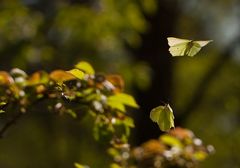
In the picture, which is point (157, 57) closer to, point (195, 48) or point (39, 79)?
point (39, 79)

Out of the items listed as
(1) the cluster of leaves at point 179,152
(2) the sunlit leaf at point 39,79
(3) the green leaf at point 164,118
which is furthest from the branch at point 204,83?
(3) the green leaf at point 164,118

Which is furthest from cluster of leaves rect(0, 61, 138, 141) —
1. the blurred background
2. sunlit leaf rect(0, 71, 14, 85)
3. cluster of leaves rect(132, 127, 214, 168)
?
the blurred background

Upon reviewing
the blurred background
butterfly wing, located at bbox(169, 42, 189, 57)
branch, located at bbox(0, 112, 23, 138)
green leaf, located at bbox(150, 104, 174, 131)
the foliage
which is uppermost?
butterfly wing, located at bbox(169, 42, 189, 57)

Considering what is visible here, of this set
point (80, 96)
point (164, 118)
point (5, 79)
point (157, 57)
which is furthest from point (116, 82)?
point (157, 57)

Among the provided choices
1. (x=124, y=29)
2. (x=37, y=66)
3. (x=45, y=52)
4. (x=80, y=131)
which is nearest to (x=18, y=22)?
(x=45, y=52)

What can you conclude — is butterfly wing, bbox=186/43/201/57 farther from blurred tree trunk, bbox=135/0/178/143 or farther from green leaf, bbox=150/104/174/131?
blurred tree trunk, bbox=135/0/178/143

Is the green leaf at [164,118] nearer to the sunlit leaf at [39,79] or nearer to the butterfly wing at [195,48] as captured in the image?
the butterfly wing at [195,48]

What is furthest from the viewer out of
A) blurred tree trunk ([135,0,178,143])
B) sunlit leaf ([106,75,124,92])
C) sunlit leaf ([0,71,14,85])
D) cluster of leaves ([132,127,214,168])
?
blurred tree trunk ([135,0,178,143])
